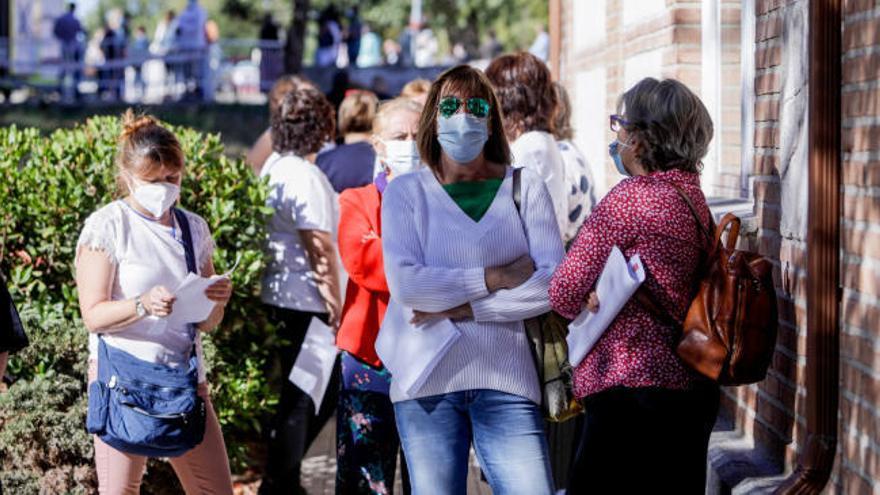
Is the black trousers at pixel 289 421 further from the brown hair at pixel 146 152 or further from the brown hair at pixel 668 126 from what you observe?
the brown hair at pixel 668 126

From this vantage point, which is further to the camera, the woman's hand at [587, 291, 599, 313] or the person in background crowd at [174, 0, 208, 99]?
the person in background crowd at [174, 0, 208, 99]

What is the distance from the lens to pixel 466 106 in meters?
4.67

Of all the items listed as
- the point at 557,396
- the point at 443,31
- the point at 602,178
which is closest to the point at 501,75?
the point at 557,396

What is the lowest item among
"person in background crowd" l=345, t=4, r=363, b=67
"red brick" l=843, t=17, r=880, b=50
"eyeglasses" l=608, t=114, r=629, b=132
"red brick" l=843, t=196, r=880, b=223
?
"red brick" l=843, t=196, r=880, b=223

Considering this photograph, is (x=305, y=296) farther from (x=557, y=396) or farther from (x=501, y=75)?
(x=557, y=396)

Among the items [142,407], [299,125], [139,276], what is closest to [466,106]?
[139,276]

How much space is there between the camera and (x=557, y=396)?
454 cm

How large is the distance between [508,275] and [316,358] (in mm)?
2294

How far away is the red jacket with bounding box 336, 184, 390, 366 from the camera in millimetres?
5375

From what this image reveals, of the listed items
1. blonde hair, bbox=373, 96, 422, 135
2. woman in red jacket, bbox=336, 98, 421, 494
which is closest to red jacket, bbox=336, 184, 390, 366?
woman in red jacket, bbox=336, 98, 421, 494

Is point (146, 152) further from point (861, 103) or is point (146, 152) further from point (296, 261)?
point (861, 103)

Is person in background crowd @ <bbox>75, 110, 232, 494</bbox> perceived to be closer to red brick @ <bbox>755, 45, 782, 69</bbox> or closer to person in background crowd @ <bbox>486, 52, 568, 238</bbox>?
person in background crowd @ <bbox>486, 52, 568, 238</bbox>

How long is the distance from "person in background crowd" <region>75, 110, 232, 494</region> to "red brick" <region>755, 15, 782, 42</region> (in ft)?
7.69

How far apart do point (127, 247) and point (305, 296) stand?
1840 mm
